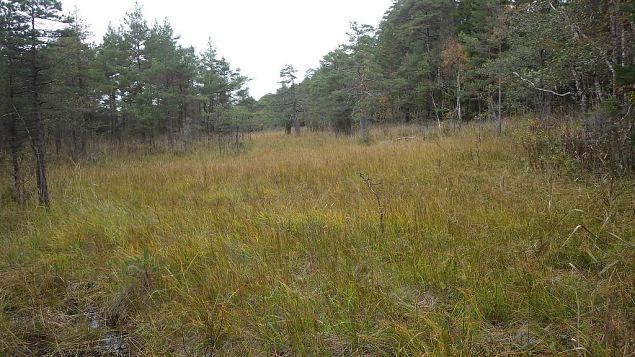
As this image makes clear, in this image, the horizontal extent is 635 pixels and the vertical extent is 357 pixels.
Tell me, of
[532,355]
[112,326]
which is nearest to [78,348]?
[112,326]

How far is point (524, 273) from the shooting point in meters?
2.09

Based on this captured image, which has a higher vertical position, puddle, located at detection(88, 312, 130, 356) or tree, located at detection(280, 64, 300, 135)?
tree, located at detection(280, 64, 300, 135)

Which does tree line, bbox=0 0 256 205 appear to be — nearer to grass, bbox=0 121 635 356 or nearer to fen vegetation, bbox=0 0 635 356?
fen vegetation, bbox=0 0 635 356

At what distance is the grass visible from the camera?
5.72ft

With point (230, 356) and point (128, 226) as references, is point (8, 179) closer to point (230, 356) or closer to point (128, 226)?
point (128, 226)

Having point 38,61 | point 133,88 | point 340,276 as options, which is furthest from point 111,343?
point 133,88

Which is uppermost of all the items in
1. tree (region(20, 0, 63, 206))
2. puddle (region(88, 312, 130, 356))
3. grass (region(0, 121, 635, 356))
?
tree (region(20, 0, 63, 206))

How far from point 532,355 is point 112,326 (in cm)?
279

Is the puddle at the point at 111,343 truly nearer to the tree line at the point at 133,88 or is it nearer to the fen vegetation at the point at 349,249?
the fen vegetation at the point at 349,249

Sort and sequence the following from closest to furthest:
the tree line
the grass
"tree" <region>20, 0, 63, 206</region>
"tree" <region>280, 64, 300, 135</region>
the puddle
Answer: the grass, the puddle, "tree" <region>20, 0, 63, 206</region>, the tree line, "tree" <region>280, 64, 300, 135</region>

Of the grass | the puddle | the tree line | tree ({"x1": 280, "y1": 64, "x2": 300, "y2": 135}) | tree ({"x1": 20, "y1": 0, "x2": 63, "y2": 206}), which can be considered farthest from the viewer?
tree ({"x1": 280, "y1": 64, "x2": 300, "y2": 135})

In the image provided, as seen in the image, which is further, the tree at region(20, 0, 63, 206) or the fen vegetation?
the tree at region(20, 0, 63, 206)

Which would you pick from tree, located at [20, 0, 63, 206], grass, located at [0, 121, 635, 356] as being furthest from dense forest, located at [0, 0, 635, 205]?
grass, located at [0, 121, 635, 356]

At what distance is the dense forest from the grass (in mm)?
2475
